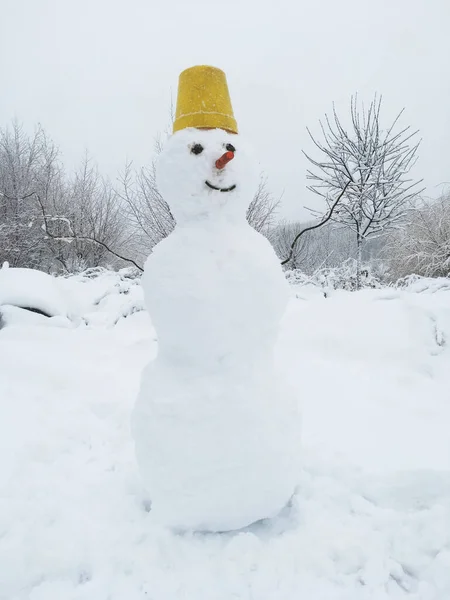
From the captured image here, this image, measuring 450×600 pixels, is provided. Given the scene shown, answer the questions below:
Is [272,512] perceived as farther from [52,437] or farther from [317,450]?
[52,437]

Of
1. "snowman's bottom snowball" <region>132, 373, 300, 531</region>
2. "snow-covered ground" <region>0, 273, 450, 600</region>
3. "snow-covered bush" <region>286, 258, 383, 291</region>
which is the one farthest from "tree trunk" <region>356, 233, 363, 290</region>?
"snowman's bottom snowball" <region>132, 373, 300, 531</region>

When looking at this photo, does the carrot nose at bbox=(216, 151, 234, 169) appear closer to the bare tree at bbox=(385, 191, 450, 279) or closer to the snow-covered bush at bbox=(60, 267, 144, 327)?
the snow-covered bush at bbox=(60, 267, 144, 327)

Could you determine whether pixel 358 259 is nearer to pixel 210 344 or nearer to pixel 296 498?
pixel 296 498

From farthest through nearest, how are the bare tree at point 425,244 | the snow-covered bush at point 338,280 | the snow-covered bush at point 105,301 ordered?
the bare tree at point 425,244, the snow-covered bush at point 338,280, the snow-covered bush at point 105,301

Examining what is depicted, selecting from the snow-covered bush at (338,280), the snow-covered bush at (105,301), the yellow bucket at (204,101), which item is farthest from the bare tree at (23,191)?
the yellow bucket at (204,101)

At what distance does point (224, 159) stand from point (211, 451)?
1.22 meters

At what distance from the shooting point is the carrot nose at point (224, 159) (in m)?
1.41

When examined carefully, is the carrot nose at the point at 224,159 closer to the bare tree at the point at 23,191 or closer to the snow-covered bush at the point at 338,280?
the snow-covered bush at the point at 338,280

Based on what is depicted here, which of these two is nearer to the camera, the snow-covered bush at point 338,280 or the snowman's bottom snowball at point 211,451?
the snowman's bottom snowball at point 211,451

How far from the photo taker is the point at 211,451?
1479 mm

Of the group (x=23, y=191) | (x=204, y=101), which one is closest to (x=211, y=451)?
(x=204, y=101)

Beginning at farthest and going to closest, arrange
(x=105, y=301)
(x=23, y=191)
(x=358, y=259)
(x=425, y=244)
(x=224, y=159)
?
(x=23, y=191) < (x=425, y=244) < (x=358, y=259) < (x=105, y=301) < (x=224, y=159)

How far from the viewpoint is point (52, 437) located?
2432 millimetres

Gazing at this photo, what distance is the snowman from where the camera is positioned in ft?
4.87
